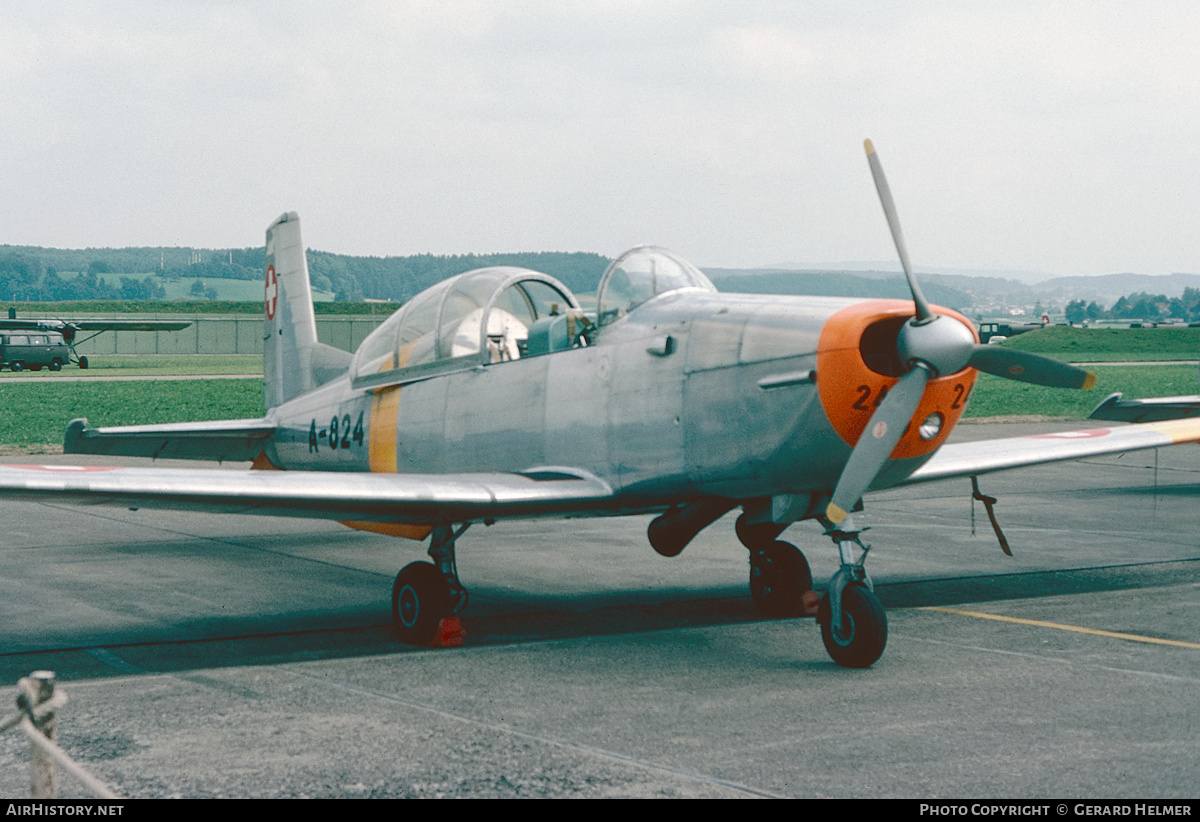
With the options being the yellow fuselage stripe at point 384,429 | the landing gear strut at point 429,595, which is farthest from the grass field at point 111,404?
the landing gear strut at point 429,595

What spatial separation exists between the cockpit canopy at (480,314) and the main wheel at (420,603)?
1.87 metres

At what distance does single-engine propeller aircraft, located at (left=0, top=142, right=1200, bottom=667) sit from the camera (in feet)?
22.5

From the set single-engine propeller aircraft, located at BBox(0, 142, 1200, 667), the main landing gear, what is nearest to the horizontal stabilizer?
single-engine propeller aircraft, located at BBox(0, 142, 1200, 667)

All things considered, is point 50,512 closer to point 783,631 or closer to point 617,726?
point 783,631

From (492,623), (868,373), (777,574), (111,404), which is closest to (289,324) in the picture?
(492,623)

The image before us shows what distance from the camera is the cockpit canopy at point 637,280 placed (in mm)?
8242

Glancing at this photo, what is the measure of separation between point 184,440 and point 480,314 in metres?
3.61

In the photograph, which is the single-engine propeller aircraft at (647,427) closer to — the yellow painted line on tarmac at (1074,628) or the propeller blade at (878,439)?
the propeller blade at (878,439)

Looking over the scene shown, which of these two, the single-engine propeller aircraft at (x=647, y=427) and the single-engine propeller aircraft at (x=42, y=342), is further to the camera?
the single-engine propeller aircraft at (x=42, y=342)

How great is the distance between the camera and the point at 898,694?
639 centimetres

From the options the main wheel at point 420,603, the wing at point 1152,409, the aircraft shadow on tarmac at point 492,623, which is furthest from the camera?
the wing at point 1152,409

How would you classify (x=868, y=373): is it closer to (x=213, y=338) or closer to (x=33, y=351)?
(x=33, y=351)

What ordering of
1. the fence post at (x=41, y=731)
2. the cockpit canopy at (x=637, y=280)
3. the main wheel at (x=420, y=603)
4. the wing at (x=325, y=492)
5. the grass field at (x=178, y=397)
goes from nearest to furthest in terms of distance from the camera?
the fence post at (x=41, y=731)
the wing at (x=325, y=492)
the main wheel at (x=420, y=603)
the cockpit canopy at (x=637, y=280)
the grass field at (x=178, y=397)

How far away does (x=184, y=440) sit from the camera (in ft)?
36.9
